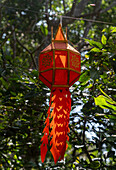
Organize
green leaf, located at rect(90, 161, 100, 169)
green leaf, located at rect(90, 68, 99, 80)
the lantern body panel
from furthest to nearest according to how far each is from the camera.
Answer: green leaf, located at rect(90, 161, 100, 169) → green leaf, located at rect(90, 68, 99, 80) → the lantern body panel

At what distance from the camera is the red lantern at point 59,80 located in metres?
2.24

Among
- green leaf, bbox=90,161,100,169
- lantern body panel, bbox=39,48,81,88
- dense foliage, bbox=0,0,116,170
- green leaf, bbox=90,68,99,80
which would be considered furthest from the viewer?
green leaf, bbox=90,161,100,169

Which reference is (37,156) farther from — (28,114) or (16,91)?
(16,91)

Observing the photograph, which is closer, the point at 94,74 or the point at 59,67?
the point at 59,67

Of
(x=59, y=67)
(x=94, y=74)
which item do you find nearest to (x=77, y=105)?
(x=94, y=74)

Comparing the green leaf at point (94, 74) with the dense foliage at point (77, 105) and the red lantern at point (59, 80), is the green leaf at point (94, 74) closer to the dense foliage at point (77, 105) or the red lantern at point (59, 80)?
the dense foliage at point (77, 105)

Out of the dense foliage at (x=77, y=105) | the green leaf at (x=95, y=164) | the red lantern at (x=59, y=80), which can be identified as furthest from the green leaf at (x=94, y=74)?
the green leaf at (x=95, y=164)

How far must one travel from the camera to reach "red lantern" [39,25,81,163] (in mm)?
2240

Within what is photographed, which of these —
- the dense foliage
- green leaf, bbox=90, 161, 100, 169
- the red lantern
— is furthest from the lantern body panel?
green leaf, bbox=90, 161, 100, 169

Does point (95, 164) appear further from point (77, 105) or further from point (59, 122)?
point (59, 122)

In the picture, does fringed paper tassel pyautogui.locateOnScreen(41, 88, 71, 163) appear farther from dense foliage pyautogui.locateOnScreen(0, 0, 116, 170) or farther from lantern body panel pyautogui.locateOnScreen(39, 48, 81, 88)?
dense foliage pyautogui.locateOnScreen(0, 0, 116, 170)

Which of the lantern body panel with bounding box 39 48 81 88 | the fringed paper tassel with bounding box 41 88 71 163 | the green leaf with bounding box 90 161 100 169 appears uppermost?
the lantern body panel with bounding box 39 48 81 88

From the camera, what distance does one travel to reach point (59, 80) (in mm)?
2262

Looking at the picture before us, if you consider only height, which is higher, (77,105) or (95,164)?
(77,105)
